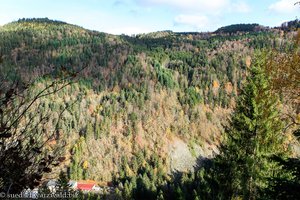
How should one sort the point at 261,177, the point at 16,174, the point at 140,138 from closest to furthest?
the point at 16,174 → the point at 261,177 → the point at 140,138

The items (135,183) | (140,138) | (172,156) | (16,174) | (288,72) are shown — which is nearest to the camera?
(16,174)

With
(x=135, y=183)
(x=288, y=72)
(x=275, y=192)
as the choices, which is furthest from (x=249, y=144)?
(x=135, y=183)

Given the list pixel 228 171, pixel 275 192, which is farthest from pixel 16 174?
pixel 228 171

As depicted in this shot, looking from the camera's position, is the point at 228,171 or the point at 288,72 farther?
the point at 228,171

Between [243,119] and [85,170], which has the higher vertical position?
[243,119]

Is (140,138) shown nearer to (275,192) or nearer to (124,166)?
(124,166)

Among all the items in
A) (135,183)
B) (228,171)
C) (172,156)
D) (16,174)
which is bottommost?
(172,156)
